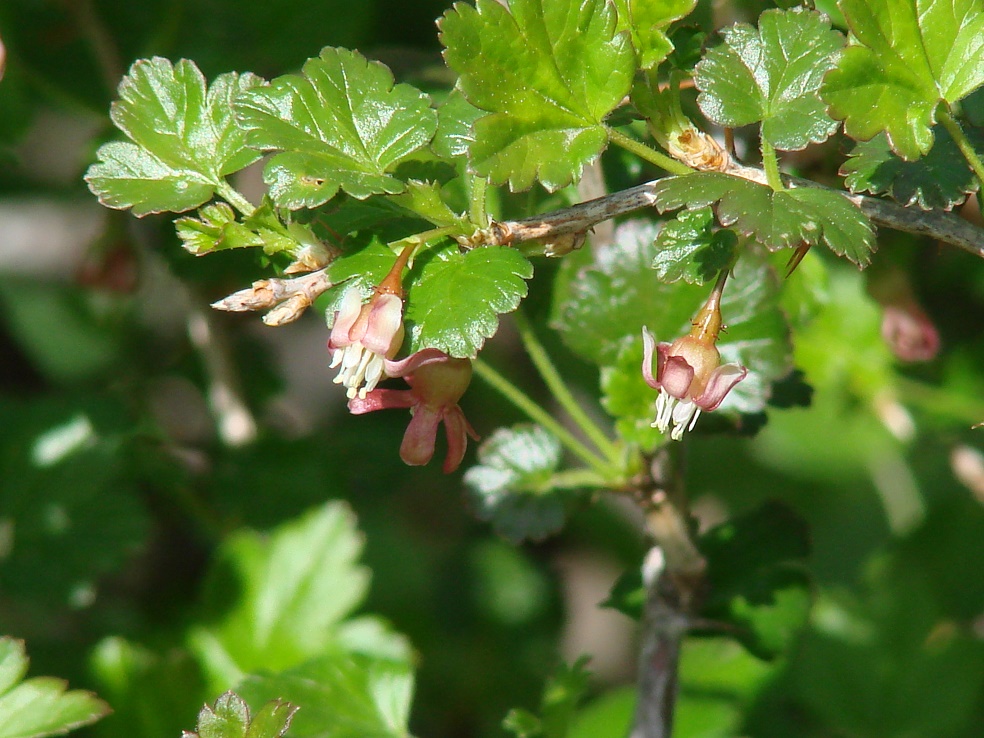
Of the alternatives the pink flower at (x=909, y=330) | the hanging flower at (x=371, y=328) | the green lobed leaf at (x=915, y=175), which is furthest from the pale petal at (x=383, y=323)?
the pink flower at (x=909, y=330)

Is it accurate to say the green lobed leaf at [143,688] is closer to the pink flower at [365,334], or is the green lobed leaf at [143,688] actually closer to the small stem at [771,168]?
the pink flower at [365,334]

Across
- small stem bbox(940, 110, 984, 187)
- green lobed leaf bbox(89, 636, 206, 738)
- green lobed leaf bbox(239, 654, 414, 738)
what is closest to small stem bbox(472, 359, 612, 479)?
green lobed leaf bbox(239, 654, 414, 738)

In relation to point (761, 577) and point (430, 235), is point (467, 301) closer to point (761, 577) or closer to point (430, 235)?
point (430, 235)

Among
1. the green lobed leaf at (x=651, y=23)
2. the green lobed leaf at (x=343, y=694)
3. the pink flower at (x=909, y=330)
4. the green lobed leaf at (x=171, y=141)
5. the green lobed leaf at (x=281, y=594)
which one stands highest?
the green lobed leaf at (x=651, y=23)

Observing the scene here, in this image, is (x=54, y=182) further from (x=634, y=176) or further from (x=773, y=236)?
(x=773, y=236)

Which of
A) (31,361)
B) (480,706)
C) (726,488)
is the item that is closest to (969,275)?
(726,488)
